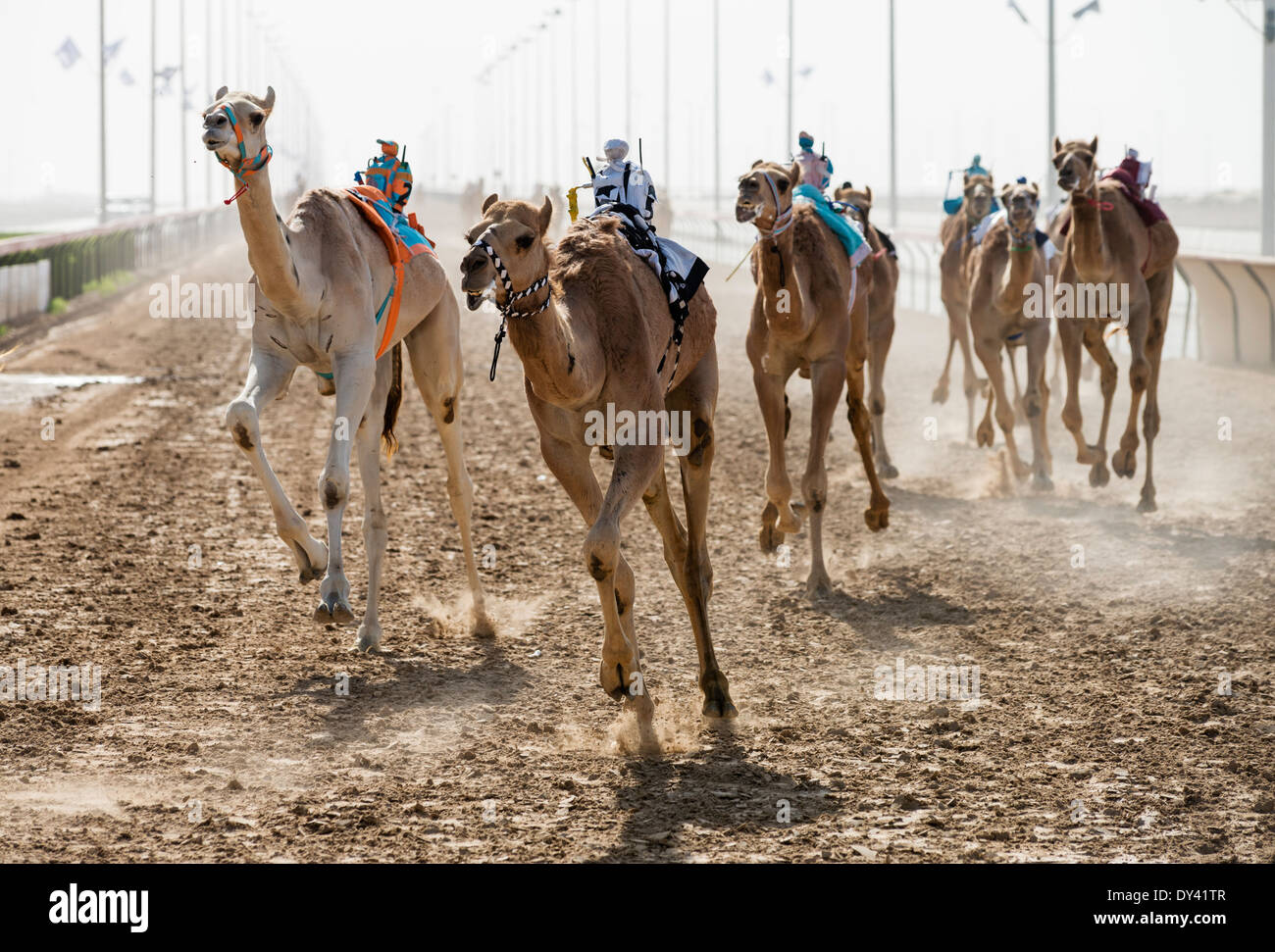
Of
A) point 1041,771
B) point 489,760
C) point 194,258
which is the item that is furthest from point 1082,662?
point 194,258

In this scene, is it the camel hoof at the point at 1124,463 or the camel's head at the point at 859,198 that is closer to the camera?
the camel hoof at the point at 1124,463

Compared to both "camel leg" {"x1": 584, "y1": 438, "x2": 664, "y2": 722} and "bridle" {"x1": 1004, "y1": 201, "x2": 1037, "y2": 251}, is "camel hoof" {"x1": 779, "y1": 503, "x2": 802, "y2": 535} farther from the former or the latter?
"bridle" {"x1": 1004, "y1": 201, "x2": 1037, "y2": 251}

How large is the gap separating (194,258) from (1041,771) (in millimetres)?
47187

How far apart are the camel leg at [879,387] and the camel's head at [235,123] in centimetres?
732

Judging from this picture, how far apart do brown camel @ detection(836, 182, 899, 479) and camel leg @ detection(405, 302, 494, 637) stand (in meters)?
4.71

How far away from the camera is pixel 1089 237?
12.2m

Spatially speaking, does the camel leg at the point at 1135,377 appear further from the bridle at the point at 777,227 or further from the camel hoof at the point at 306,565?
the camel hoof at the point at 306,565

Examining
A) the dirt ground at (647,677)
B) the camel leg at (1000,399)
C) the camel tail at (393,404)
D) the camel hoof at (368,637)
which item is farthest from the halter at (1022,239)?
the camel hoof at (368,637)

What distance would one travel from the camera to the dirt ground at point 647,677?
5859 mm

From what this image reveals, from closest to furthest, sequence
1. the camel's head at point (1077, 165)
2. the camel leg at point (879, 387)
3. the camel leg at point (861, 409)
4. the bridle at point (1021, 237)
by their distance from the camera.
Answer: the camel leg at point (861, 409) < the camel's head at point (1077, 165) < the bridle at point (1021, 237) < the camel leg at point (879, 387)

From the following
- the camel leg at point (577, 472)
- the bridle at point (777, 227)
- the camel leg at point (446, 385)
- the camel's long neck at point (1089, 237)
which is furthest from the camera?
the camel's long neck at point (1089, 237)

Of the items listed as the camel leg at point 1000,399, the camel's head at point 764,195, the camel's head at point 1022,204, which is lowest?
the camel leg at point 1000,399

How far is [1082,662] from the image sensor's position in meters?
8.21

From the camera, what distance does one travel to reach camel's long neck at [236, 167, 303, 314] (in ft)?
24.7
